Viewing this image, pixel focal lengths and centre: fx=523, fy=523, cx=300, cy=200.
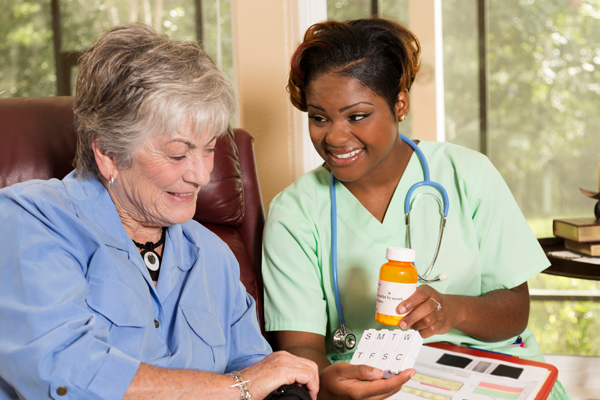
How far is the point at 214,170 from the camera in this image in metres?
1.45

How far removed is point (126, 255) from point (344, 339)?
581 millimetres

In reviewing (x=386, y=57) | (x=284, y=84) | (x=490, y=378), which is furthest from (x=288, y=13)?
(x=490, y=378)

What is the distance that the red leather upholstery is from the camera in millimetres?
1280

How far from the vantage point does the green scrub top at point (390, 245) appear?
1.34 m

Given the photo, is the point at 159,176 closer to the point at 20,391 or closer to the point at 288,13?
the point at 20,391

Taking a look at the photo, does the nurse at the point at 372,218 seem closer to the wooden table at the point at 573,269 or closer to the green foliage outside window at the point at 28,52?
the wooden table at the point at 573,269

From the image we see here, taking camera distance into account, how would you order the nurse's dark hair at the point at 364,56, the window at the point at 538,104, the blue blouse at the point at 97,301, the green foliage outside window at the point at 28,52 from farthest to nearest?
the green foliage outside window at the point at 28,52 < the window at the point at 538,104 < the nurse's dark hair at the point at 364,56 < the blue blouse at the point at 97,301

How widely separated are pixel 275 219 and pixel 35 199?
0.63 metres

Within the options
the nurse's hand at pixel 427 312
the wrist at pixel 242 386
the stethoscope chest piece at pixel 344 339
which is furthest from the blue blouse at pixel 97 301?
the nurse's hand at pixel 427 312

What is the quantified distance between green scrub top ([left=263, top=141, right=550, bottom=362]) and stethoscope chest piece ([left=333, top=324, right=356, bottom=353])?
0.15 feet

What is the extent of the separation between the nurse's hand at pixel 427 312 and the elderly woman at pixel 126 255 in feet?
0.74

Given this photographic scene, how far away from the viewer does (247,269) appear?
1502 mm

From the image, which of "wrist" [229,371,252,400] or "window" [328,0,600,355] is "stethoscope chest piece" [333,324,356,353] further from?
"window" [328,0,600,355]

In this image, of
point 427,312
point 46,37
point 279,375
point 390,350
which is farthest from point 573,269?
point 46,37
